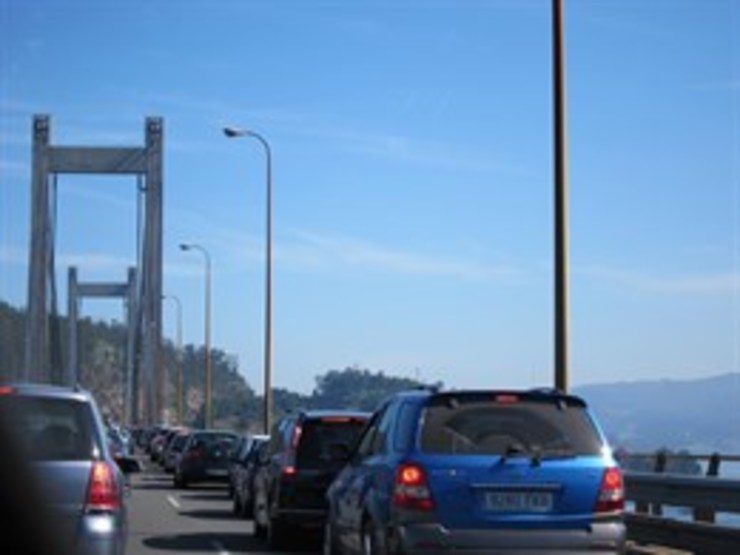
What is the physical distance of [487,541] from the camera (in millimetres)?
10414

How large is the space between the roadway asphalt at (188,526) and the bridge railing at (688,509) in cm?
398

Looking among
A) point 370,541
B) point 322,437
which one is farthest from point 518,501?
point 322,437

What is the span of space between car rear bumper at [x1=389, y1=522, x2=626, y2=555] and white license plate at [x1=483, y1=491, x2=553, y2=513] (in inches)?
6.3

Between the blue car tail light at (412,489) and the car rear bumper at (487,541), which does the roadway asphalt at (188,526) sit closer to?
the blue car tail light at (412,489)

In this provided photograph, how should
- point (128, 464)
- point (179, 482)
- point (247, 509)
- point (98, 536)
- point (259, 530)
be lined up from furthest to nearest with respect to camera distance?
1. point (179, 482)
2. point (247, 509)
3. point (259, 530)
4. point (128, 464)
5. point (98, 536)

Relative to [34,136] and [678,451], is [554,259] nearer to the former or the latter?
[678,451]

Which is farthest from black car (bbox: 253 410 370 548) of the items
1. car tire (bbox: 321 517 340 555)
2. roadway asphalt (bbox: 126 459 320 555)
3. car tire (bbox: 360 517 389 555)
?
car tire (bbox: 360 517 389 555)

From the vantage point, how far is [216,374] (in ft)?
440

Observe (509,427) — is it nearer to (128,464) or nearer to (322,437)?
(128,464)

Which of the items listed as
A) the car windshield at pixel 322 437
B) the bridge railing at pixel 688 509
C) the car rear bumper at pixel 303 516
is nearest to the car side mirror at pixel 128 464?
the car rear bumper at pixel 303 516

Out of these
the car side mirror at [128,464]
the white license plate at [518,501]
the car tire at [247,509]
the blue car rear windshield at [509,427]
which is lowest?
the car tire at [247,509]

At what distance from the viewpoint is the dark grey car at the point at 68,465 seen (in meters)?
9.52

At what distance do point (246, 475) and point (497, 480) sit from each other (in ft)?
43.4

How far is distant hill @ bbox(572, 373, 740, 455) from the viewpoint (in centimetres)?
2117
